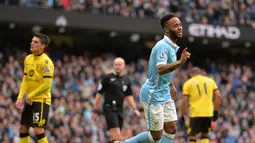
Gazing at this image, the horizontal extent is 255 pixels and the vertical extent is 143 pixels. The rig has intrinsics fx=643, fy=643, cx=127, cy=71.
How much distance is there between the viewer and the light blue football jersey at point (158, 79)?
984cm

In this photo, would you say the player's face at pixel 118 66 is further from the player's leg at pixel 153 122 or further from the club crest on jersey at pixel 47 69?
the player's leg at pixel 153 122

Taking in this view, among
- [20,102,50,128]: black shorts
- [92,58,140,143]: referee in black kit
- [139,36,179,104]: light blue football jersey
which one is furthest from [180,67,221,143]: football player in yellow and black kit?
[139,36,179,104]: light blue football jersey

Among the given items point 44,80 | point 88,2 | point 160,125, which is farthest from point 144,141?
point 88,2

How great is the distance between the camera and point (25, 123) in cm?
1187

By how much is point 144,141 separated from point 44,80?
2.47m

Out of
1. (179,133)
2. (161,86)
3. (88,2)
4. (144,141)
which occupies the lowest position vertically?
(179,133)

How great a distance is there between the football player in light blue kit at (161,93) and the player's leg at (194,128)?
14.9 feet

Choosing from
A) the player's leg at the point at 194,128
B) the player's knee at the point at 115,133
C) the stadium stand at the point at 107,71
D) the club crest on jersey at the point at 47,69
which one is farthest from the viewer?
the stadium stand at the point at 107,71

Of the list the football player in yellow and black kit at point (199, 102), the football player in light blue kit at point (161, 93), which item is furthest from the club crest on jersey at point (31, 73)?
the football player in yellow and black kit at point (199, 102)

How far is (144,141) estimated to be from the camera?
10.2m

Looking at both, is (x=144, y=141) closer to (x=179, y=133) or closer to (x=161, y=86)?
(x=161, y=86)

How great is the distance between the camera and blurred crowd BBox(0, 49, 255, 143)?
19.5 meters

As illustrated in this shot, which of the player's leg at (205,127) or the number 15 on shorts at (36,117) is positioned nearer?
the number 15 on shorts at (36,117)

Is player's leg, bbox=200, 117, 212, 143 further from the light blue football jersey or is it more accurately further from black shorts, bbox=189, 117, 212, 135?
the light blue football jersey
